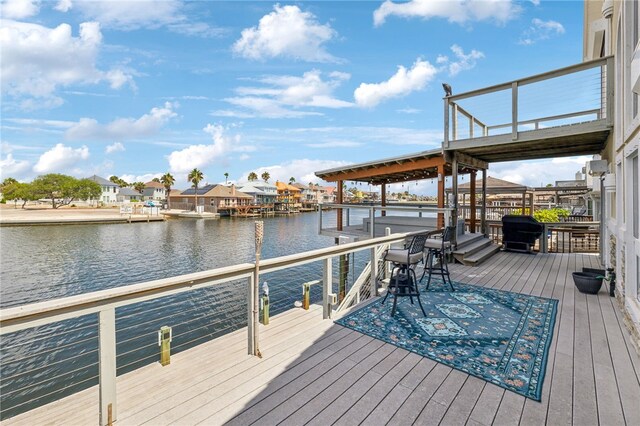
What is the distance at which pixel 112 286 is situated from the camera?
12172 mm

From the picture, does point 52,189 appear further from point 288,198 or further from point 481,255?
point 481,255

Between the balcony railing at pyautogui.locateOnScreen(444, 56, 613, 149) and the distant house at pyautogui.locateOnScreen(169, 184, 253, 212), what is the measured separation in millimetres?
47161

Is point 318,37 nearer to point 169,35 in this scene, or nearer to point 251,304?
point 169,35

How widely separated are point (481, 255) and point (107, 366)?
7.36 metres

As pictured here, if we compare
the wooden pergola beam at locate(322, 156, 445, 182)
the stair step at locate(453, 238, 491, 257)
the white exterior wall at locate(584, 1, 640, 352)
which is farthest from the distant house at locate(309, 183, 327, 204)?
the white exterior wall at locate(584, 1, 640, 352)

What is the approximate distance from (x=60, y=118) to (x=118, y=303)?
44430mm

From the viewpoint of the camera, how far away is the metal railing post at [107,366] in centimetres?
185

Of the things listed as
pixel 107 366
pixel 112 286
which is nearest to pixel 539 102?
pixel 107 366

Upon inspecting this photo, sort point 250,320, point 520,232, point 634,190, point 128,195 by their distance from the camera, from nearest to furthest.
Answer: point 250,320 → point 634,190 → point 520,232 → point 128,195

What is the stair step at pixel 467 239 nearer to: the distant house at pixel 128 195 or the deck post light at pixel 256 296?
the deck post light at pixel 256 296

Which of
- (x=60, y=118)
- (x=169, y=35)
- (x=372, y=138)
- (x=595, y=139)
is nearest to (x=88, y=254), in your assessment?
(x=169, y=35)

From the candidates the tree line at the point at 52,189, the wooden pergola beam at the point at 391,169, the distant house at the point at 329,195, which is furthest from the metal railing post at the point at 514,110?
the distant house at the point at 329,195

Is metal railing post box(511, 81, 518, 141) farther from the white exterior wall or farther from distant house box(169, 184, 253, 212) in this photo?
distant house box(169, 184, 253, 212)

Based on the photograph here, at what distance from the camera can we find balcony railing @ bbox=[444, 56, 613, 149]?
5.52 meters
